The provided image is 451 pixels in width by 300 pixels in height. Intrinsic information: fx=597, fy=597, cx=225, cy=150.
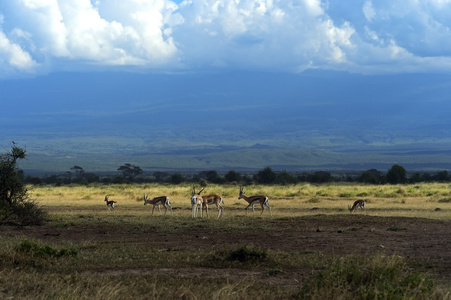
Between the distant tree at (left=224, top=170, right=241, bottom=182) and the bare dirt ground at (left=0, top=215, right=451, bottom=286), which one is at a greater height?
the distant tree at (left=224, top=170, right=241, bottom=182)

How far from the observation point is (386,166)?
12988cm

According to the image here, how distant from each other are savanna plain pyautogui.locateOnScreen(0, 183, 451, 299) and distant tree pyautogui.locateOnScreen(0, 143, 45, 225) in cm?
46

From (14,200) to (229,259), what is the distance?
10328 mm

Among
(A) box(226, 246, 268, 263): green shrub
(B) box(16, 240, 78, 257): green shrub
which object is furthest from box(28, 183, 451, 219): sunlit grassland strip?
(A) box(226, 246, 268, 263): green shrub

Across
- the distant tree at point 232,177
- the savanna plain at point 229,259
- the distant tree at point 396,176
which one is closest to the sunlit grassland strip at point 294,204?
the savanna plain at point 229,259

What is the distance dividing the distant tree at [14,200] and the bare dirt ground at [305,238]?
567 mm

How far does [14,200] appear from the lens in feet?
61.6

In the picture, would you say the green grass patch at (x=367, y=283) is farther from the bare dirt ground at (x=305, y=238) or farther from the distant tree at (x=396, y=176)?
the distant tree at (x=396, y=176)

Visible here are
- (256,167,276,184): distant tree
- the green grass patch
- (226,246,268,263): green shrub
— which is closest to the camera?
the green grass patch

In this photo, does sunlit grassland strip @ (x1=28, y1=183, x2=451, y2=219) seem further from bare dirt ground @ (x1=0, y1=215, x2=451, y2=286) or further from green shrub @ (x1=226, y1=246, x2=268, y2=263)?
green shrub @ (x1=226, y1=246, x2=268, y2=263)

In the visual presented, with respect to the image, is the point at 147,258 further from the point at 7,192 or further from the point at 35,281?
the point at 7,192

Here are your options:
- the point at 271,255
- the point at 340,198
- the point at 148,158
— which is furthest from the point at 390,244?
the point at 148,158

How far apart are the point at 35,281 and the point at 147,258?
9.38ft

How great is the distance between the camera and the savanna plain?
25.8 feet
